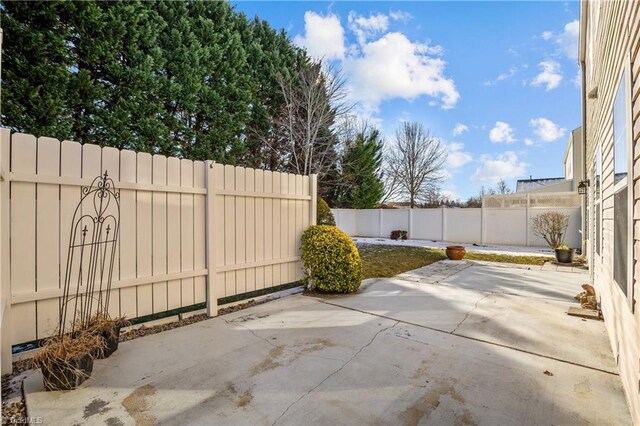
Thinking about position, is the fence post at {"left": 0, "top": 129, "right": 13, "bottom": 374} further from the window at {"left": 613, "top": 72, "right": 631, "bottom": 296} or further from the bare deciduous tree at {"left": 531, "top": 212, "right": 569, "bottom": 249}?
the bare deciduous tree at {"left": 531, "top": 212, "right": 569, "bottom": 249}

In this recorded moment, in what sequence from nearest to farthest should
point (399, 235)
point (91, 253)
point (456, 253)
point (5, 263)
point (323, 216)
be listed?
point (5, 263) < point (91, 253) < point (323, 216) < point (456, 253) < point (399, 235)

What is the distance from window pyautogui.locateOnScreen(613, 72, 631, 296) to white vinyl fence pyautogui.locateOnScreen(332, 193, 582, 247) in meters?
10.8

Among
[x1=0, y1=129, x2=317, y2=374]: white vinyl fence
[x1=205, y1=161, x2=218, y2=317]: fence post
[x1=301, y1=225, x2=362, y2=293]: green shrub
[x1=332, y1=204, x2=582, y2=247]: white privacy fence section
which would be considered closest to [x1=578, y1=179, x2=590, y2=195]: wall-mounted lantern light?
[x1=332, y1=204, x2=582, y2=247]: white privacy fence section

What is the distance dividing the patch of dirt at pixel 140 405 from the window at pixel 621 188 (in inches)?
121

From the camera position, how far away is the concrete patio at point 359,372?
1881 millimetres

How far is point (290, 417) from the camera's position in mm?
1835

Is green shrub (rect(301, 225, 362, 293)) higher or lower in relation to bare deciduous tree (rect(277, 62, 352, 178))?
lower

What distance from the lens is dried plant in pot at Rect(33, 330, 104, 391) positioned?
6.84 ft

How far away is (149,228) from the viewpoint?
3.29m

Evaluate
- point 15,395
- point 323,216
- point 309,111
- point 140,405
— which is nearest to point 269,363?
point 140,405

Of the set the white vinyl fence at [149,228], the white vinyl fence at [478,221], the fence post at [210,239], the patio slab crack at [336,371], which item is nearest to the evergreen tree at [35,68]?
the white vinyl fence at [149,228]

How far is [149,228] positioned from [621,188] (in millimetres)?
4198

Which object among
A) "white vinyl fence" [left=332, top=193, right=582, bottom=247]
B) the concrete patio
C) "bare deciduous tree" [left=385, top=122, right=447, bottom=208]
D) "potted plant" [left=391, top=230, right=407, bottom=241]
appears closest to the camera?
the concrete patio

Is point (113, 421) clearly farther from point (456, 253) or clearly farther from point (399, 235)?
point (399, 235)
